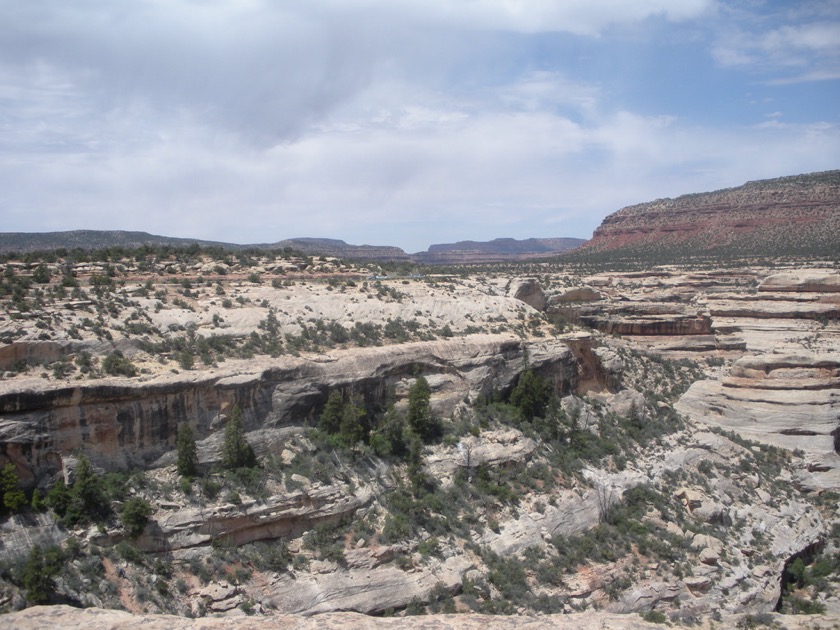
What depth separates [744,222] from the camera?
106750 millimetres

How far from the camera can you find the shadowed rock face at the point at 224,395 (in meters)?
19.6

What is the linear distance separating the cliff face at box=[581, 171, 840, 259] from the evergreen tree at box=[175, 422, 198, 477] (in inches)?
3239

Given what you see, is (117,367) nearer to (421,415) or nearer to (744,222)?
(421,415)

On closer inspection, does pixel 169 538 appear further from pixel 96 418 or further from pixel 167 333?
pixel 167 333

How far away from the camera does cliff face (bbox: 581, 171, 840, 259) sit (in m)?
96.1

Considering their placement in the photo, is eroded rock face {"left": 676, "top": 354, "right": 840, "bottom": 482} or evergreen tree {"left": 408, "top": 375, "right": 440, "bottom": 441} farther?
eroded rock face {"left": 676, "top": 354, "right": 840, "bottom": 482}

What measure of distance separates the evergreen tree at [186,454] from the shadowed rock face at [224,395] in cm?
91

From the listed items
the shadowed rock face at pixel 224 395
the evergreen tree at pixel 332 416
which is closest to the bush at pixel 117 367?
the shadowed rock face at pixel 224 395

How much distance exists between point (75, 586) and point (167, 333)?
10.6 metres

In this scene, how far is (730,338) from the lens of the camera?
4972 cm

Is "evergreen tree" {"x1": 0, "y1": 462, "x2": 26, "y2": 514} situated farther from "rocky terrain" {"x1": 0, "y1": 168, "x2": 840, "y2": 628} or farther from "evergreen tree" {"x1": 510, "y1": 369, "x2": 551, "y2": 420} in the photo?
"evergreen tree" {"x1": 510, "y1": 369, "x2": 551, "y2": 420}

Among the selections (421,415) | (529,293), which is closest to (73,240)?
(529,293)

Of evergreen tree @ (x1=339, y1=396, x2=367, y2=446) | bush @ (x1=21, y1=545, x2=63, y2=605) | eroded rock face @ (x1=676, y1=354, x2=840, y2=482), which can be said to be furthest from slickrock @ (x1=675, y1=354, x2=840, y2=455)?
bush @ (x1=21, y1=545, x2=63, y2=605)

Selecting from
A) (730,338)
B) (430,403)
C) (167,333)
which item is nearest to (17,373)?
(167,333)
